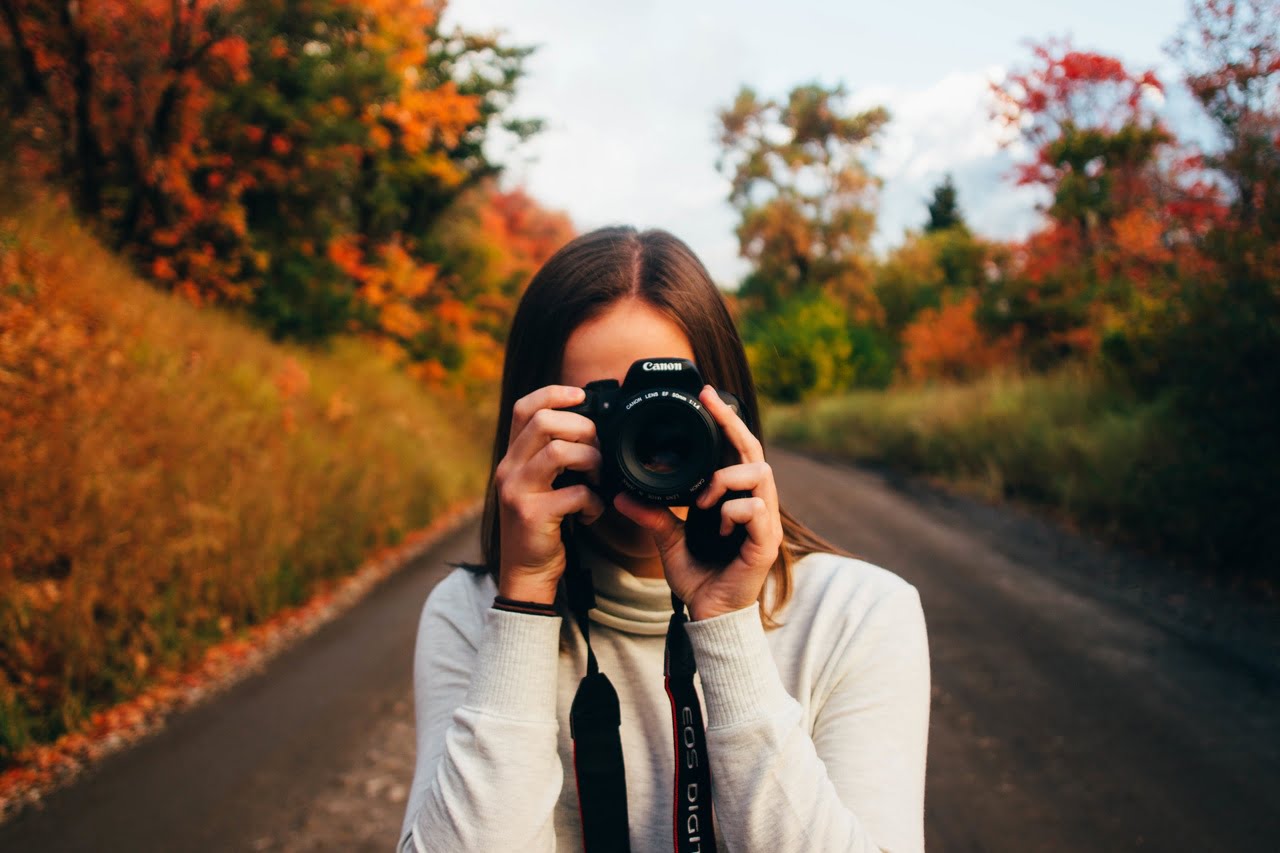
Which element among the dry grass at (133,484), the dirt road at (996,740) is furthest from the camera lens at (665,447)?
the dry grass at (133,484)

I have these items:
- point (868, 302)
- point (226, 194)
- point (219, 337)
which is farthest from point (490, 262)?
point (868, 302)

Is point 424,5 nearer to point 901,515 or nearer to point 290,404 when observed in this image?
point 290,404

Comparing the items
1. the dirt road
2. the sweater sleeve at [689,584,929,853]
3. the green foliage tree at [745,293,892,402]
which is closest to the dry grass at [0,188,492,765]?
Result: the dirt road

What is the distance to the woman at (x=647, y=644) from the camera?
3.45 ft

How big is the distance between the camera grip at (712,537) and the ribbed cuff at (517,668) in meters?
0.23

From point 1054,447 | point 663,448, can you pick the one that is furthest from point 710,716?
point 1054,447

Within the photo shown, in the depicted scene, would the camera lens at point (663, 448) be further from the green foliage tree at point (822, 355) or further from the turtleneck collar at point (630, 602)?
the green foliage tree at point (822, 355)

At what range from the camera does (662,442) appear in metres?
1.27

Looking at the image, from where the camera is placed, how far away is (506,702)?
109 centimetres

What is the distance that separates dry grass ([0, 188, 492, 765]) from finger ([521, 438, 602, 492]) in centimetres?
361

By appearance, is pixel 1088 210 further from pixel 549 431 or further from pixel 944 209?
pixel 944 209

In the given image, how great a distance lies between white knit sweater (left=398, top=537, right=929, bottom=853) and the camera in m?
1.04

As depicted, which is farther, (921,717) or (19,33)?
(19,33)

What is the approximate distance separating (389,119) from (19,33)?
514 cm
